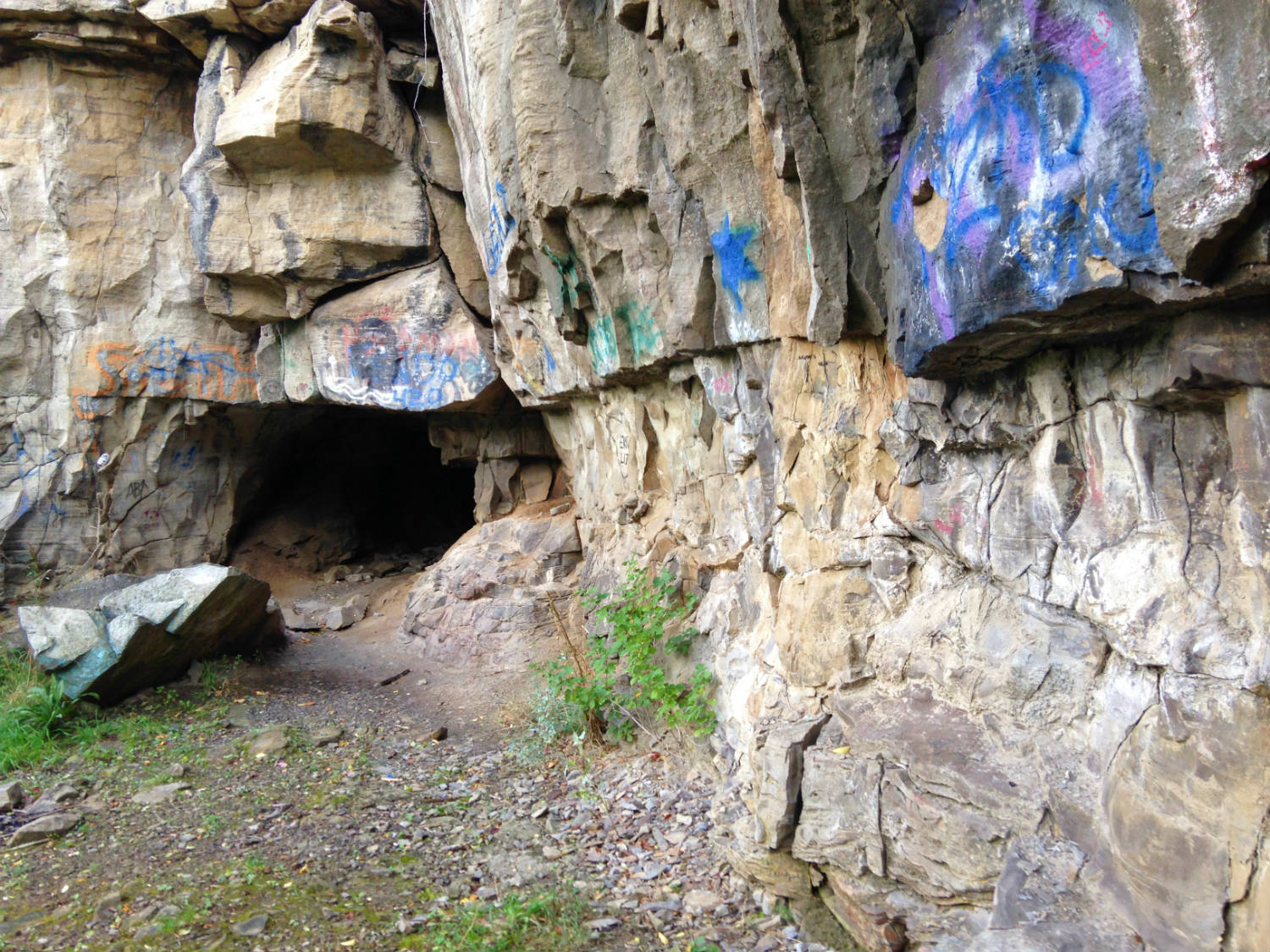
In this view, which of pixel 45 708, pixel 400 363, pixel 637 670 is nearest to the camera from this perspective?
pixel 637 670

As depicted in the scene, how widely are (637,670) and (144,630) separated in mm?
4013

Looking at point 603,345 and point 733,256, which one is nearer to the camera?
point 733,256

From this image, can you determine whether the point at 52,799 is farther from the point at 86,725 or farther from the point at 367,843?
the point at 367,843

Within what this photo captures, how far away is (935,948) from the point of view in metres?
2.83

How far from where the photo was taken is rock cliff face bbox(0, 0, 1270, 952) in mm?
2113

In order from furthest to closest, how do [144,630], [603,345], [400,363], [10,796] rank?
[400,363] → [144,630] → [603,345] → [10,796]

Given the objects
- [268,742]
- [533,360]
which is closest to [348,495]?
[533,360]

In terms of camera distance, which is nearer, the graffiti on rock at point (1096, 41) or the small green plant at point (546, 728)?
the graffiti on rock at point (1096, 41)

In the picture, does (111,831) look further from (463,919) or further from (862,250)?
(862,250)

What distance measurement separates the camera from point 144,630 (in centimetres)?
635

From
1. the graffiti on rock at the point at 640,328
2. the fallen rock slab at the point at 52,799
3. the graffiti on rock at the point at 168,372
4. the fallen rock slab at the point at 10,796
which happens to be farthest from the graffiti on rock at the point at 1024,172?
the graffiti on rock at the point at 168,372

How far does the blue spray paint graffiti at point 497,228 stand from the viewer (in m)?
6.42

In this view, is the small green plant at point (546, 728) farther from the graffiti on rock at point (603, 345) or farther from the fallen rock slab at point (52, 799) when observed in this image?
the fallen rock slab at point (52, 799)

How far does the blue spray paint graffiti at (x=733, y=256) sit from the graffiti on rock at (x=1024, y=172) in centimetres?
122
